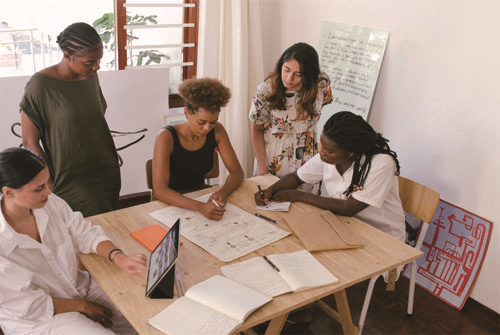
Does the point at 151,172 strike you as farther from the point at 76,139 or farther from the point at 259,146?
the point at 259,146

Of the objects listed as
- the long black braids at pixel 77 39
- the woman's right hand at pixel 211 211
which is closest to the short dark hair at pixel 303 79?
the woman's right hand at pixel 211 211

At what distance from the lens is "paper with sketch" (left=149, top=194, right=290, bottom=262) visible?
1.98 m

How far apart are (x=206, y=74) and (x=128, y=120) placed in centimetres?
70

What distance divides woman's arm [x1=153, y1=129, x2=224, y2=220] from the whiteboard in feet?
5.17

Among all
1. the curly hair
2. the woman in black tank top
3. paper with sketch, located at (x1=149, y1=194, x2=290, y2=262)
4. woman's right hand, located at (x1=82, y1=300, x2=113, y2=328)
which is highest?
the curly hair

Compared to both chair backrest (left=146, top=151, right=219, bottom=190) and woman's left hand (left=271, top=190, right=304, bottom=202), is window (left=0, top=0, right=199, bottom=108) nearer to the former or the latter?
chair backrest (left=146, top=151, right=219, bottom=190)

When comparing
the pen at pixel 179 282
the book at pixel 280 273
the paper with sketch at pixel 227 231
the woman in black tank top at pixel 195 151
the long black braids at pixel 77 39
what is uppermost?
the long black braids at pixel 77 39

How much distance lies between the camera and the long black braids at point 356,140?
2260 millimetres

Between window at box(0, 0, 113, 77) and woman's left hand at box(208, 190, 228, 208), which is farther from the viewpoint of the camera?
window at box(0, 0, 113, 77)

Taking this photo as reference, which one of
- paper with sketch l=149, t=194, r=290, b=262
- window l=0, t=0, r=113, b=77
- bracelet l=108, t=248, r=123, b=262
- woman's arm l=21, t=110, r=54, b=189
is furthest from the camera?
window l=0, t=0, r=113, b=77

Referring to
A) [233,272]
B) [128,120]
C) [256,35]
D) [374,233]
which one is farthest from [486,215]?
[128,120]

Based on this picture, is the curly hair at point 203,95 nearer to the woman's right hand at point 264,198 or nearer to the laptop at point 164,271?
the woman's right hand at point 264,198

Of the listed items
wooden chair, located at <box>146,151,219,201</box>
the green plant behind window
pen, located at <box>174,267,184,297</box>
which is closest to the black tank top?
wooden chair, located at <box>146,151,219,201</box>

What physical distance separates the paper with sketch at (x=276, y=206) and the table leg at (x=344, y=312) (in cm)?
49
